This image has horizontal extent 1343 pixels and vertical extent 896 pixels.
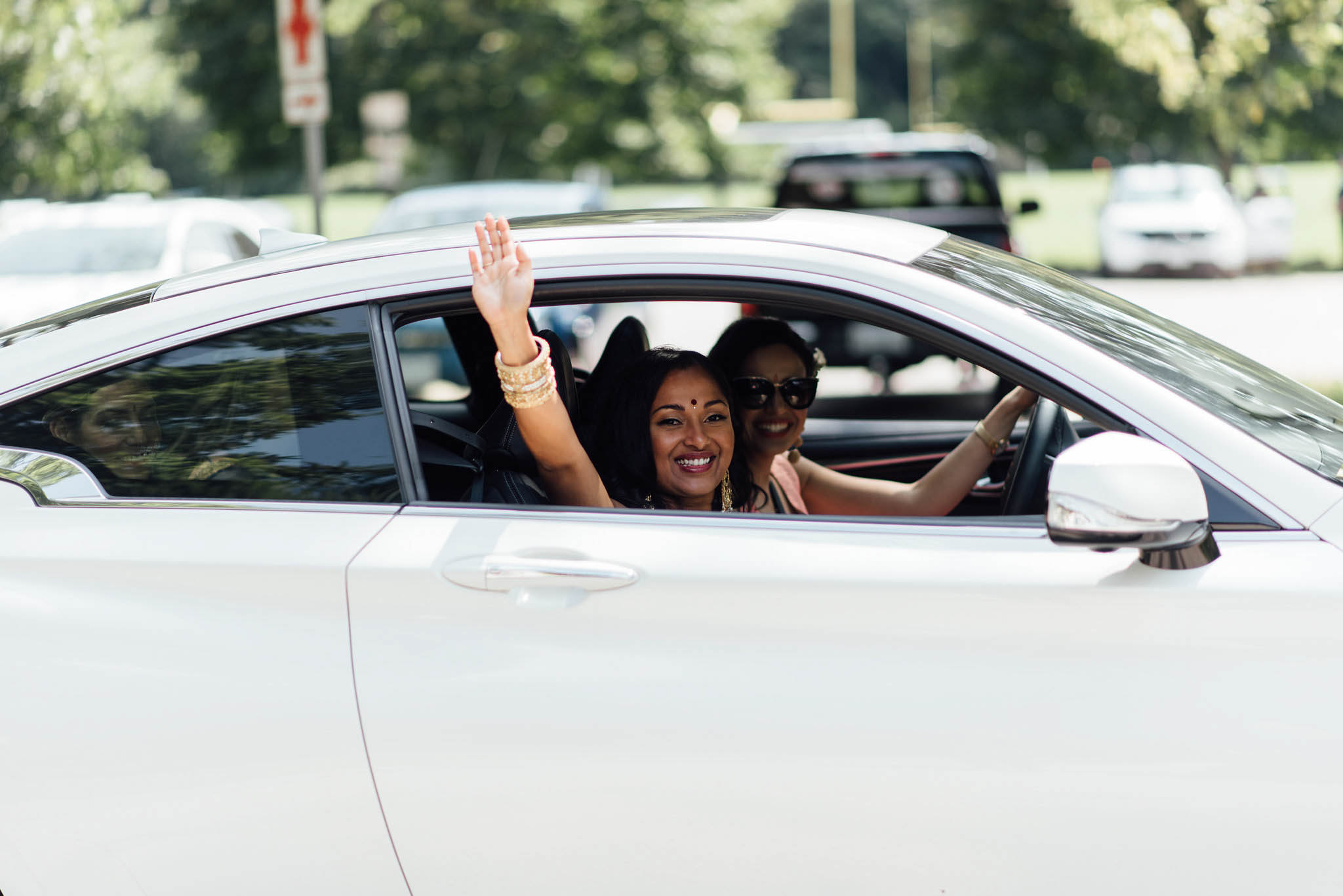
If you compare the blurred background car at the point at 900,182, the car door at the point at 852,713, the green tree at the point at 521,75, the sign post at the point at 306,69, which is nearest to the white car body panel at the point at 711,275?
the car door at the point at 852,713

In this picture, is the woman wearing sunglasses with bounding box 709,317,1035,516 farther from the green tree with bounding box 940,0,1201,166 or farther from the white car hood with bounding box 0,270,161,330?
the green tree with bounding box 940,0,1201,166

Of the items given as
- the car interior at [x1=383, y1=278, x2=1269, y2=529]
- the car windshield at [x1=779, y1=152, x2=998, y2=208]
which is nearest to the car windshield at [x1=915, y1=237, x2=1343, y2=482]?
the car interior at [x1=383, y1=278, x2=1269, y2=529]

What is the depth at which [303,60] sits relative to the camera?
966cm

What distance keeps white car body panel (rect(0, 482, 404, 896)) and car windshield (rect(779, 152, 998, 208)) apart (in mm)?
9401

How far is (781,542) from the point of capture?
2.17 m

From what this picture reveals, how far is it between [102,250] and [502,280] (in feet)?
30.7

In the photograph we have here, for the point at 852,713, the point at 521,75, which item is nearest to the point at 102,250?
the point at 852,713

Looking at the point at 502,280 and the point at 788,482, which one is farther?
the point at 788,482

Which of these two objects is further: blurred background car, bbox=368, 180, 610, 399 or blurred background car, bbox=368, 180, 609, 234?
blurred background car, bbox=368, 180, 609, 234

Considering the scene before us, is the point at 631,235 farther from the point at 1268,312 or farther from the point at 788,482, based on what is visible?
the point at 1268,312

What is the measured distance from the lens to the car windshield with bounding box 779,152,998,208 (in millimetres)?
11352

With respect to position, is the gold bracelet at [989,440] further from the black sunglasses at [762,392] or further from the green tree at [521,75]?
the green tree at [521,75]

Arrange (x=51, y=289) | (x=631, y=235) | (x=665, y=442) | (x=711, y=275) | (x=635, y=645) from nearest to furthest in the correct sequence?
(x=635, y=645), (x=711, y=275), (x=631, y=235), (x=665, y=442), (x=51, y=289)

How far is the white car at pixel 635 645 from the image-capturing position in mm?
2033
